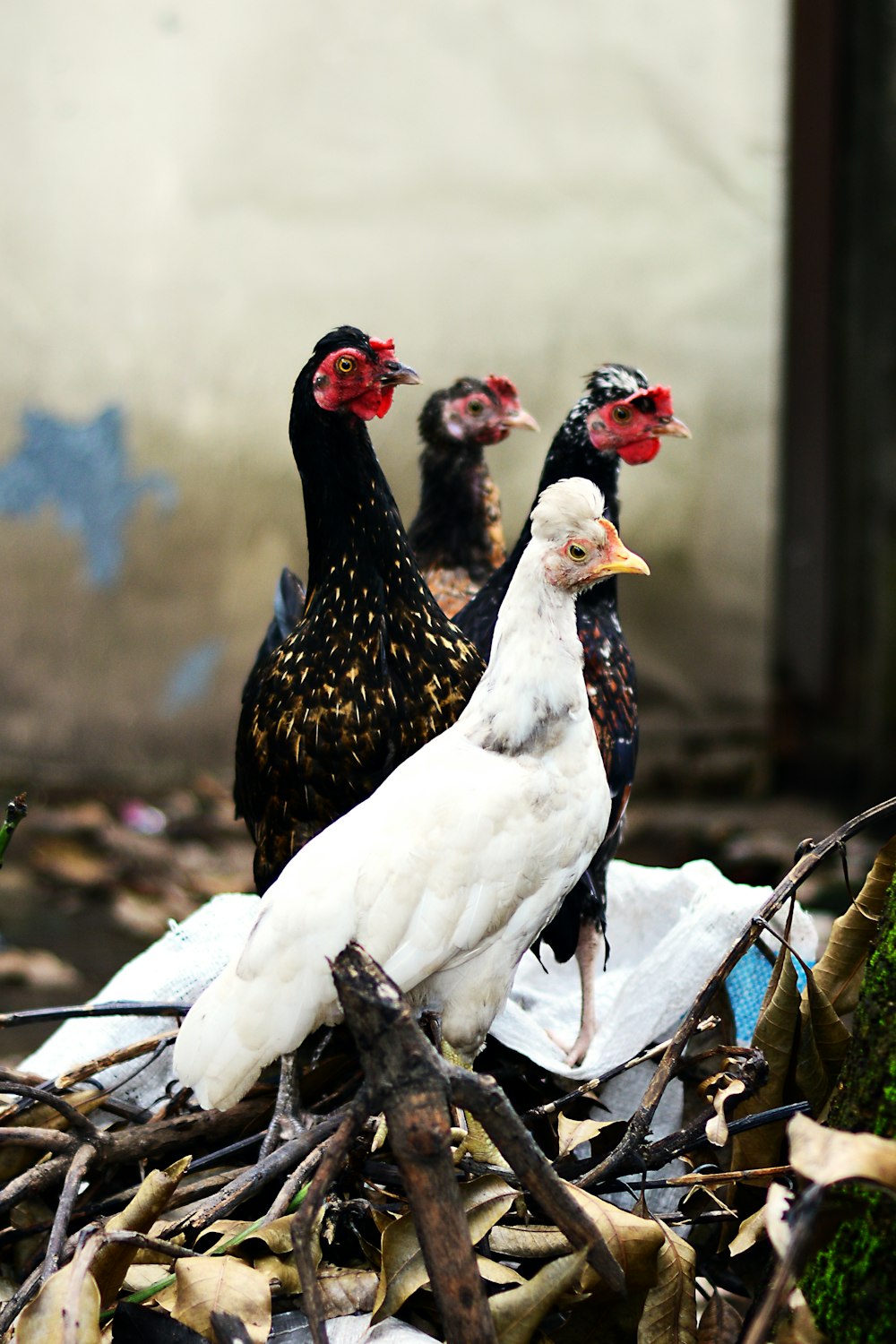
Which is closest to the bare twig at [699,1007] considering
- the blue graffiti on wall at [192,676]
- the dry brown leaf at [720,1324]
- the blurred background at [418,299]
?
the dry brown leaf at [720,1324]

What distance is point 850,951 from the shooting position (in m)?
1.18

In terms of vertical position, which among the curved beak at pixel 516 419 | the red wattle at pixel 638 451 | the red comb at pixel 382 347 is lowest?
the red wattle at pixel 638 451

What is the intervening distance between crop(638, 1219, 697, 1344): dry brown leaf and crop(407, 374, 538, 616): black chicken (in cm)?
112

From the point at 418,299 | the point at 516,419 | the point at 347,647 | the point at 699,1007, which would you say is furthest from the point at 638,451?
the point at 418,299

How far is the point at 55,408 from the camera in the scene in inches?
153

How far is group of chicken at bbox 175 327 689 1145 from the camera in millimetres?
1112

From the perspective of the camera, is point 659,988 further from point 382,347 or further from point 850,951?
point 382,347

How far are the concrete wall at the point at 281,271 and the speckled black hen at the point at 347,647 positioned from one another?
2465 mm

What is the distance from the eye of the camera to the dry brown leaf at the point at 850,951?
1158 millimetres

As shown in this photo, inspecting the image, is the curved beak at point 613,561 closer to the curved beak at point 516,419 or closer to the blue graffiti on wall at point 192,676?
the curved beak at point 516,419

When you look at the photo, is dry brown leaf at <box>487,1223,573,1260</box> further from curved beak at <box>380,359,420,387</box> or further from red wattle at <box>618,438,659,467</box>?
red wattle at <box>618,438,659,467</box>

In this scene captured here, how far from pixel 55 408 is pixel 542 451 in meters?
1.41

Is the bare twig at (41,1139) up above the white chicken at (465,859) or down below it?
below

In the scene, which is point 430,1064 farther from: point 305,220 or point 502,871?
point 305,220
